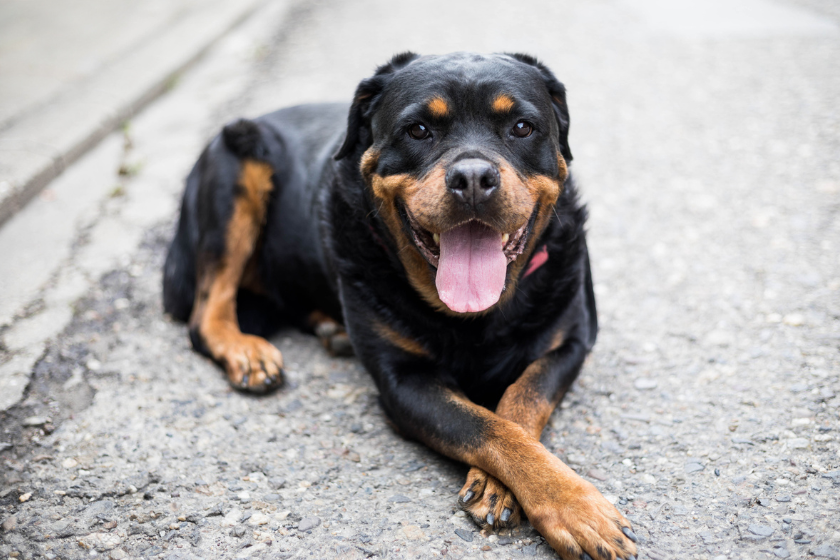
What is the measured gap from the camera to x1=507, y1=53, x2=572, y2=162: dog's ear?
272 cm

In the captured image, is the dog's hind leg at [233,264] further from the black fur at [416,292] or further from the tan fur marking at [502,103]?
the tan fur marking at [502,103]

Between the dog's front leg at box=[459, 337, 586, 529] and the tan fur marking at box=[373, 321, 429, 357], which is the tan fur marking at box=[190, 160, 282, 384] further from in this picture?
the dog's front leg at box=[459, 337, 586, 529]

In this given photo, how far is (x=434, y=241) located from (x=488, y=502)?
3.04ft

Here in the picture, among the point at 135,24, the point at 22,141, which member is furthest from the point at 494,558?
the point at 135,24

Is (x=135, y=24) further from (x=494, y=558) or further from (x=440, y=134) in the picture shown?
(x=494, y=558)

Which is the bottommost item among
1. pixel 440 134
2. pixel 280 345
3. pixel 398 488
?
pixel 280 345

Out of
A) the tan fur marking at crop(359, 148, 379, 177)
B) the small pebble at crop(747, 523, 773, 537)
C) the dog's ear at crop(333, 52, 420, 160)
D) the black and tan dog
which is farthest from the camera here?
the dog's ear at crop(333, 52, 420, 160)

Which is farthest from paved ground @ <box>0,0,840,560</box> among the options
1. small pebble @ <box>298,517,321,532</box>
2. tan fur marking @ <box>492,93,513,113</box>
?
tan fur marking @ <box>492,93,513,113</box>

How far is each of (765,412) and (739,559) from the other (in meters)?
0.84

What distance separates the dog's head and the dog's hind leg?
984mm

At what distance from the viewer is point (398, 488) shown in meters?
2.38

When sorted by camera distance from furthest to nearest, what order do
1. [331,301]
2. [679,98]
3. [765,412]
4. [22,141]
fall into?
[679,98] < [22,141] < [331,301] < [765,412]

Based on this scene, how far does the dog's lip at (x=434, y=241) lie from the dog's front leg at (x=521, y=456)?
0.47 metres

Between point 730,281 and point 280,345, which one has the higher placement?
point 730,281
